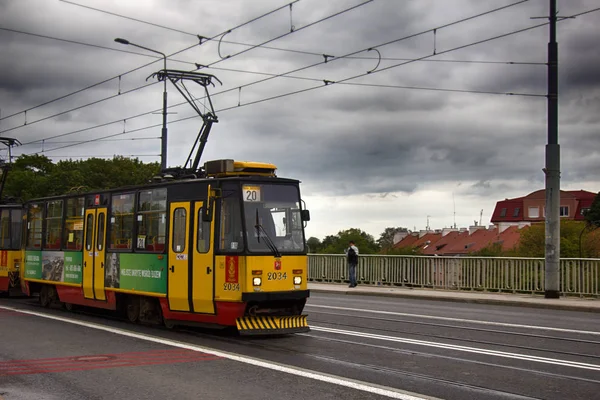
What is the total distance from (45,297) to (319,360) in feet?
41.1

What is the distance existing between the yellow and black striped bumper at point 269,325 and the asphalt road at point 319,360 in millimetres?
197

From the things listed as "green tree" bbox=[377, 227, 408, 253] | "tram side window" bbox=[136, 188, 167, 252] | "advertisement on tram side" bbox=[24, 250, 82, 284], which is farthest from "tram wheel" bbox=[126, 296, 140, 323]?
"green tree" bbox=[377, 227, 408, 253]

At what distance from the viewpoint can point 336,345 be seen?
12.1m

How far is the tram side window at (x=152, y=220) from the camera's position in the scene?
586 inches

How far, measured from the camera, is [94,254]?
1756cm

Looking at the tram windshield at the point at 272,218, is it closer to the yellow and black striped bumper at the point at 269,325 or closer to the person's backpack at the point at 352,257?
the yellow and black striped bumper at the point at 269,325

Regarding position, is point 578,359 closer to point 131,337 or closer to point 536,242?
point 131,337

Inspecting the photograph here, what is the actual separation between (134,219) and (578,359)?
9448 mm

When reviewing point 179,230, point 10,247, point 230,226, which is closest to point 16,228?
point 10,247

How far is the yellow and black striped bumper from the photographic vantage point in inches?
507

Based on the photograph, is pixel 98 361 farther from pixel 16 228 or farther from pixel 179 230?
pixel 16 228


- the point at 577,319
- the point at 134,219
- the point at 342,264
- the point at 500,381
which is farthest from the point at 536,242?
the point at 500,381

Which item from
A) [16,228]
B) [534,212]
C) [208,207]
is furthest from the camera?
[534,212]

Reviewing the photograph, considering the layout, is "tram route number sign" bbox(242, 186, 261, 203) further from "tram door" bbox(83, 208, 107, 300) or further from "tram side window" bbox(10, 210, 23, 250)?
"tram side window" bbox(10, 210, 23, 250)
